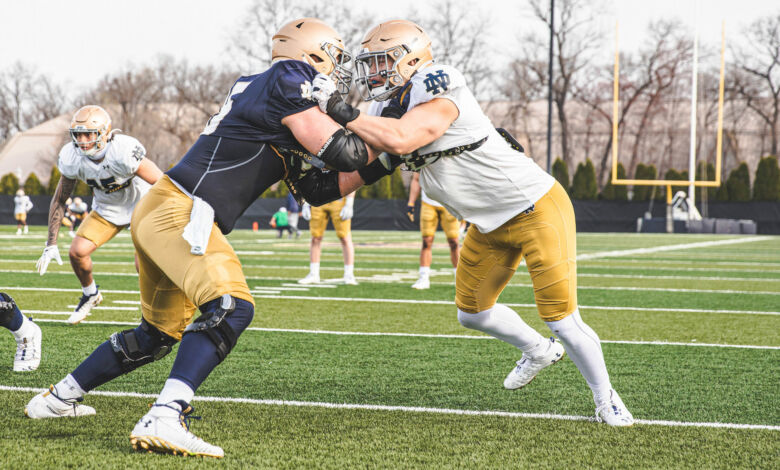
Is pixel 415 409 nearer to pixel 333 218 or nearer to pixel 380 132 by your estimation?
pixel 380 132

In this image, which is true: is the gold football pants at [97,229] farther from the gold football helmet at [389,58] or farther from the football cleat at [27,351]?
the gold football helmet at [389,58]

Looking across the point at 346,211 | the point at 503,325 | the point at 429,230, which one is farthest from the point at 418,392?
the point at 346,211

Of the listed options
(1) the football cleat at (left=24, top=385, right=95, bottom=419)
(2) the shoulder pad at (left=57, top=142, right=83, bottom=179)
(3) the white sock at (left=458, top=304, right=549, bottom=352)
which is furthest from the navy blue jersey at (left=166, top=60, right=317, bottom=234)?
(2) the shoulder pad at (left=57, top=142, right=83, bottom=179)

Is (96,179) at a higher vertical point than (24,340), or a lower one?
higher

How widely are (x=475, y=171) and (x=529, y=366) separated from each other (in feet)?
3.73

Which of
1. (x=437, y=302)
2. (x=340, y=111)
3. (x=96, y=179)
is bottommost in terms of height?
(x=437, y=302)

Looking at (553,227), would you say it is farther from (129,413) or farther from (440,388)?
(129,413)

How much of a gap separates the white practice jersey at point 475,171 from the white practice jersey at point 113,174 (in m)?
3.26

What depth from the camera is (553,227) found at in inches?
155

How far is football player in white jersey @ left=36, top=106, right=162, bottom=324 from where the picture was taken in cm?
660

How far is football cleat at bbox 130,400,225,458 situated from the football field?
0.05 m

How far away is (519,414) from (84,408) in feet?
6.36

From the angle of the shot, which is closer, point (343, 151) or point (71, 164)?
point (343, 151)

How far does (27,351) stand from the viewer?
4.91 meters
